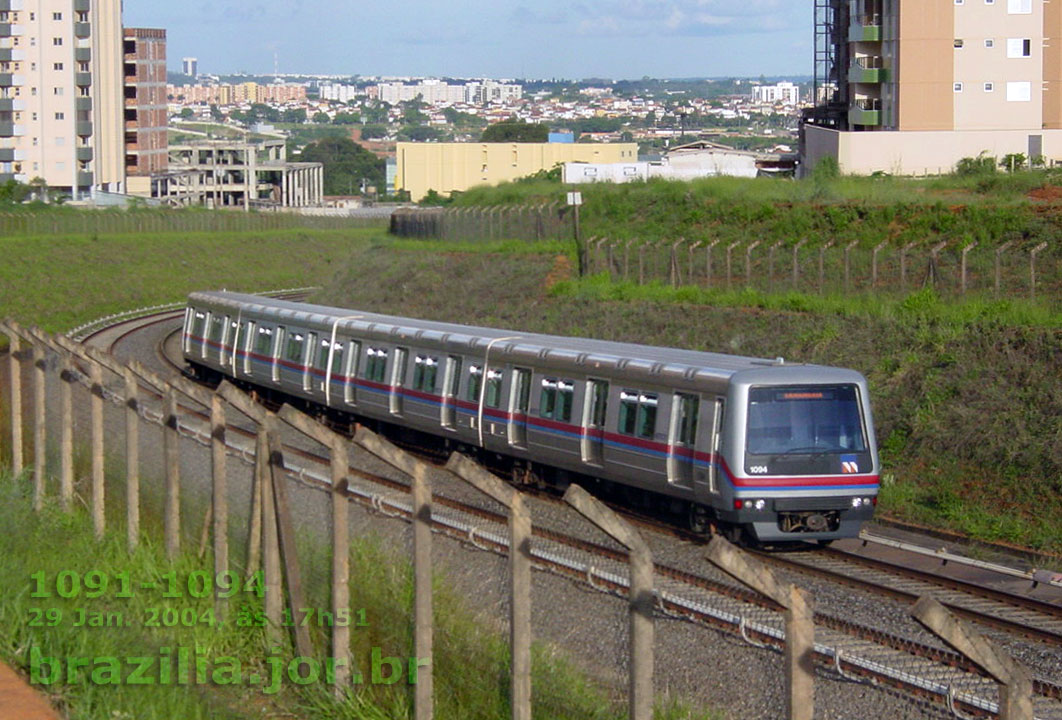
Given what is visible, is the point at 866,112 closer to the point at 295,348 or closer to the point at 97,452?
the point at 295,348

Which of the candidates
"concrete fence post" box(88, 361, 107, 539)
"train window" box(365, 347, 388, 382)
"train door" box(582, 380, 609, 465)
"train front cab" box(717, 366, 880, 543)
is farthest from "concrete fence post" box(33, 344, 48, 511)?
"train window" box(365, 347, 388, 382)

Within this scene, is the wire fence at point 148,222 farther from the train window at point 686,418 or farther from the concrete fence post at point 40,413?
the train window at point 686,418

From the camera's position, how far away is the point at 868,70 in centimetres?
6162

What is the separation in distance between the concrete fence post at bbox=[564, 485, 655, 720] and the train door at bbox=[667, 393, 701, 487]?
9837 mm

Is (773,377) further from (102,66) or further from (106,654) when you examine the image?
(102,66)

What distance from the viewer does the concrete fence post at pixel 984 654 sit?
15.0 feet

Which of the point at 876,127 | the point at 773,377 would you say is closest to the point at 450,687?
the point at 773,377

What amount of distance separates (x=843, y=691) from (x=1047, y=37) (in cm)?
6005

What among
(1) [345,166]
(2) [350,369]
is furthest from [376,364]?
(1) [345,166]

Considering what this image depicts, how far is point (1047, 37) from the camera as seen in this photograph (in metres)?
60.9

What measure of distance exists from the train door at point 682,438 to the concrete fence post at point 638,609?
9837 mm

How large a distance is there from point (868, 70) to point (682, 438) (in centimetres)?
4919

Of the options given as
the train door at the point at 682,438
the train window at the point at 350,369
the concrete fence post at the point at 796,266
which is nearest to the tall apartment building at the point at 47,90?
the concrete fence post at the point at 796,266

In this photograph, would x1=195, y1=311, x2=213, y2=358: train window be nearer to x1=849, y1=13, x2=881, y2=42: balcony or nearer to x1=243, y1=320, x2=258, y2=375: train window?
x1=243, y1=320, x2=258, y2=375: train window
